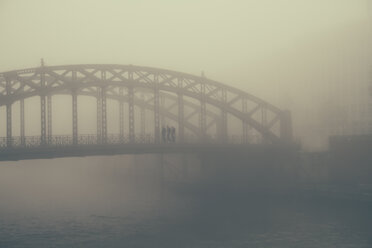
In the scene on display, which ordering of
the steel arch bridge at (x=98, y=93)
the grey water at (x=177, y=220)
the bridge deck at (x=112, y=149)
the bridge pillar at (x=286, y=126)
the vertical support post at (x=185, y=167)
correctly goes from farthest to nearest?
the vertical support post at (x=185, y=167)
the bridge pillar at (x=286, y=126)
the steel arch bridge at (x=98, y=93)
the bridge deck at (x=112, y=149)
the grey water at (x=177, y=220)

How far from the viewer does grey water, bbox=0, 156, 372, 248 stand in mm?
33062

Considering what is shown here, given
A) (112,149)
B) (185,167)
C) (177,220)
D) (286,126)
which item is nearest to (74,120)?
(112,149)

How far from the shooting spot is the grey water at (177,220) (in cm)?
3306

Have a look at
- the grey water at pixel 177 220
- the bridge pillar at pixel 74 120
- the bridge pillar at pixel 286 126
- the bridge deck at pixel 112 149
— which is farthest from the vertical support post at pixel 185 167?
the bridge pillar at pixel 74 120

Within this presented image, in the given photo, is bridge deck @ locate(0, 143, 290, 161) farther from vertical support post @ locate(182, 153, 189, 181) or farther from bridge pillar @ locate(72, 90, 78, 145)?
vertical support post @ locate(182, 153, 189, 181)

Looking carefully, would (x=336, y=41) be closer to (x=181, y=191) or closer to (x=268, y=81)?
(x=268, y=81)

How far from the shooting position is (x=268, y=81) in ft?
420

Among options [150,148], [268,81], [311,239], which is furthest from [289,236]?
[268,81]

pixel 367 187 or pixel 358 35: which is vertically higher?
pixel 358 35

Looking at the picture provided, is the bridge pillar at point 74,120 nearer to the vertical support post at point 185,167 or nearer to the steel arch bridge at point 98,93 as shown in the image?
the steel arch bridge at point 98,93

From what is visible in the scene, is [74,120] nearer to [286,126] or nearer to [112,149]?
[112,149]

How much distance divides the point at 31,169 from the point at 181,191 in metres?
59.8

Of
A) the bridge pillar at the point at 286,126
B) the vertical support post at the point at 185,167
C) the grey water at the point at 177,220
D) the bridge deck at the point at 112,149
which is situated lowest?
the grey water at the point at 177,220

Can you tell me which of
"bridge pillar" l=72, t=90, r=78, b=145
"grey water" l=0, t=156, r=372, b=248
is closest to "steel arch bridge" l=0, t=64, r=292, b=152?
"bridge pillar" l=72, t=90, r=78, b=145
